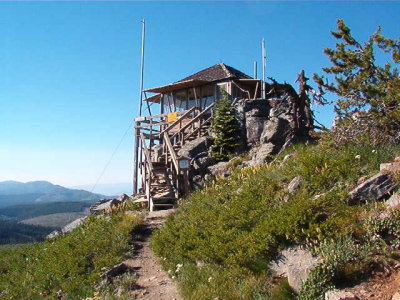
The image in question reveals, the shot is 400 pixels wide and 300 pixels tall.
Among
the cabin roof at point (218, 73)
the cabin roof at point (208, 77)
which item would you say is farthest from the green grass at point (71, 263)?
the cabin roof at point (218, 73)

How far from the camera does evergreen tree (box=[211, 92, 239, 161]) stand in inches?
736

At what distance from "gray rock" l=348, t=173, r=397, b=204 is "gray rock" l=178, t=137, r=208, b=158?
11338 millimetres

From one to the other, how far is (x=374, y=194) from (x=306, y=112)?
10.8 meters

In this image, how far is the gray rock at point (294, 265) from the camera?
6071 mm

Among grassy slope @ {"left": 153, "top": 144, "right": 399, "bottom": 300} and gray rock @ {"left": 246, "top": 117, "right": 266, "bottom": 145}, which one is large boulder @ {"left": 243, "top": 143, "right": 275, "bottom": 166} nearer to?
gray rock @ {"left": 246, "top": 117, "right": 266, "bottom": 145}

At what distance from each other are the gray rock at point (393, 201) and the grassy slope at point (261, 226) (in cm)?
48

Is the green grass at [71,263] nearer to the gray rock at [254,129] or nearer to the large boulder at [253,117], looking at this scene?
the gray rock at [254,129]

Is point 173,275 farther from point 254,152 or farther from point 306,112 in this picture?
point 306,112

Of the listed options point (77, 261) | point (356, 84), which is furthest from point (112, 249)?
point (356, 84)

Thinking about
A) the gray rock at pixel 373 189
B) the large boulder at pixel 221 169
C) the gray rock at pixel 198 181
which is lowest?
the gray rock at pixel 373 189

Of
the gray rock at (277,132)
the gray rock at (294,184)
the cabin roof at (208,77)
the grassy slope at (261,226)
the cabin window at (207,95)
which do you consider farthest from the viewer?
the cabin window at (207,95)

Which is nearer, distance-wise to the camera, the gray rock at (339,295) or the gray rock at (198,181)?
the gray rock at (339,295)

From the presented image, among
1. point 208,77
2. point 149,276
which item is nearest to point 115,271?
point 149,276

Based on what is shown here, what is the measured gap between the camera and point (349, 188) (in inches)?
334
